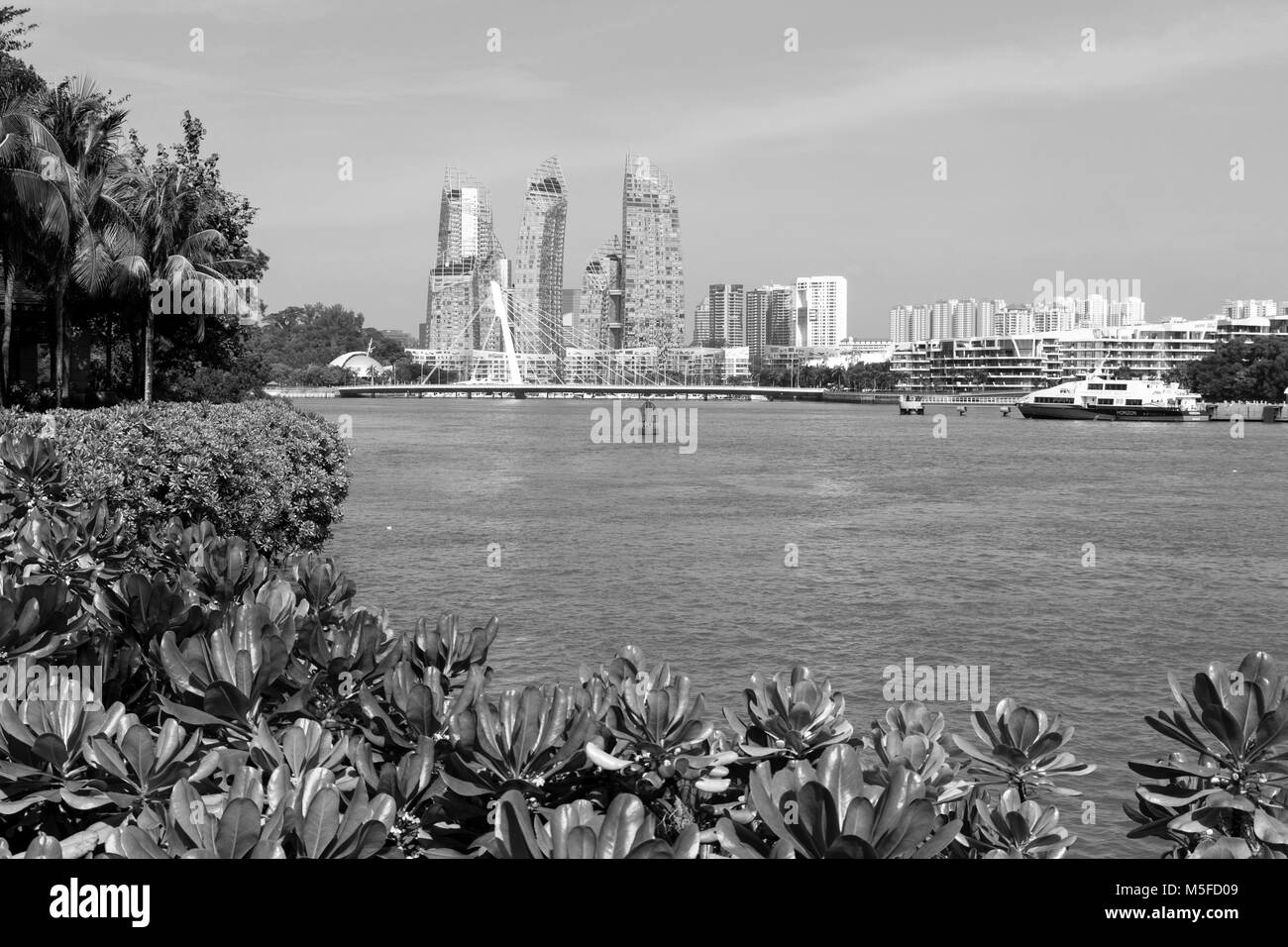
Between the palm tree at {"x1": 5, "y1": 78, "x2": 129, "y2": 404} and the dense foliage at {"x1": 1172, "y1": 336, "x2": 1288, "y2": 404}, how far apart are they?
90.7 meters

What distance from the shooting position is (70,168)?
930 inches

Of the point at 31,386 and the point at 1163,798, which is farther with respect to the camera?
the point at 31,386

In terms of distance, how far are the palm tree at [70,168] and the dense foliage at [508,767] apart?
21.1 meters

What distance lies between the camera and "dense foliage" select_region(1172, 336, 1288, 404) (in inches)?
3750

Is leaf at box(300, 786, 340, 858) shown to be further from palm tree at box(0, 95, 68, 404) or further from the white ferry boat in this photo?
the white ferry boat

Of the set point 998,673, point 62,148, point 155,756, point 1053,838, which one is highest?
point 62,148

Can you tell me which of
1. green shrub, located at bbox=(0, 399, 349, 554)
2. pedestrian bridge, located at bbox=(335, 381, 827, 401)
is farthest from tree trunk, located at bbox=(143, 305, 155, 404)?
pedestrian bridge, located at bbox=(335, 381, 827, 401)

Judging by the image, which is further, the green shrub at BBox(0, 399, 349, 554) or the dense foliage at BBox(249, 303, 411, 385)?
the dense foliage at BBox(249, 303, 411, 385)

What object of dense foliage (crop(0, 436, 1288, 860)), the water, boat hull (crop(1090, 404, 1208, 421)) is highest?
boat hull (crop(1090, 404, 1208, 421))

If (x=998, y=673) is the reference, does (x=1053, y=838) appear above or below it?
above
